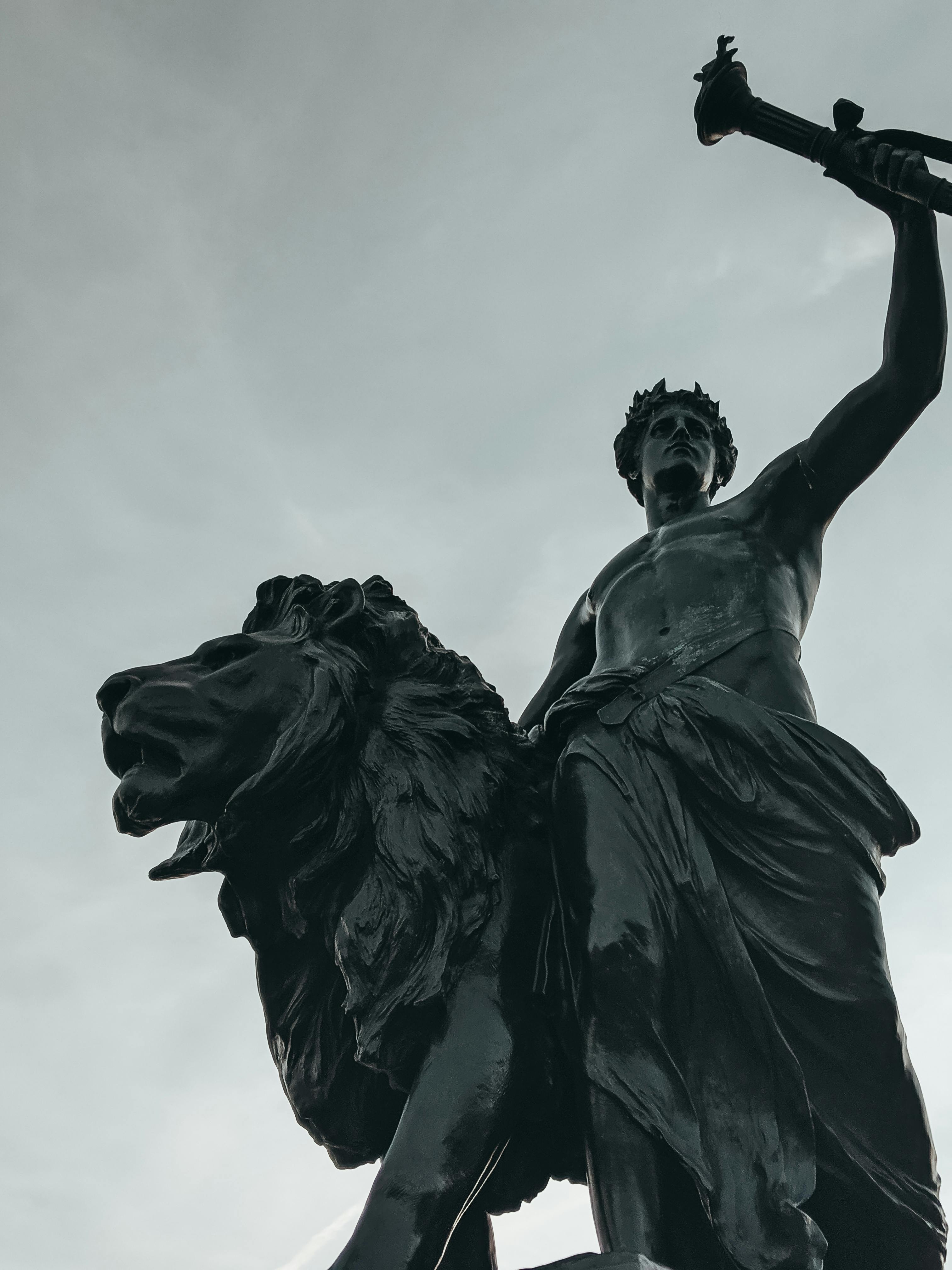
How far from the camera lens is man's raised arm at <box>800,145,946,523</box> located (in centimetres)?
513

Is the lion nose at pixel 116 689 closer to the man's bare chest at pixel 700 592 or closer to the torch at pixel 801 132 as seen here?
the man's bare chest at pixel 700 592

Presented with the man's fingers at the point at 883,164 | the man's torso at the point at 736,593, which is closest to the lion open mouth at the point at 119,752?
the man's torso at the point at 736,593

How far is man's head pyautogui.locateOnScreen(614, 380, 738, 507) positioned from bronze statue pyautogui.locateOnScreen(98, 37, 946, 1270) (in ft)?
2.40

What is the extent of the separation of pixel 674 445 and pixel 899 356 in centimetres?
113

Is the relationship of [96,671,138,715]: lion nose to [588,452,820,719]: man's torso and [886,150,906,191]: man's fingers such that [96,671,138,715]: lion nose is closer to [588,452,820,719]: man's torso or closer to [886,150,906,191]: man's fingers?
[588,452,820,719]: man's torso

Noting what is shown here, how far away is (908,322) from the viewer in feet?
16.8

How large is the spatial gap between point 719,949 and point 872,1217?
2.73 feet

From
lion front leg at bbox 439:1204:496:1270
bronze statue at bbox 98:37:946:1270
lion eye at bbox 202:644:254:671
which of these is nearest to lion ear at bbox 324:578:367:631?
bronze statue at bbox 98:37:946:1270

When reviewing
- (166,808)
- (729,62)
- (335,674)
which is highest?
(729,62)

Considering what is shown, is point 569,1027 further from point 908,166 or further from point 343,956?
point 908,166

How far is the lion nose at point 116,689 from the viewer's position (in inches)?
183

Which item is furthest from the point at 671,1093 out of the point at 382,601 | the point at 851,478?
the point at 851,478

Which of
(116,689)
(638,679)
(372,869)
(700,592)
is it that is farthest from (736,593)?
(116,689)

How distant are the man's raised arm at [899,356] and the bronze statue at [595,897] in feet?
0.04
